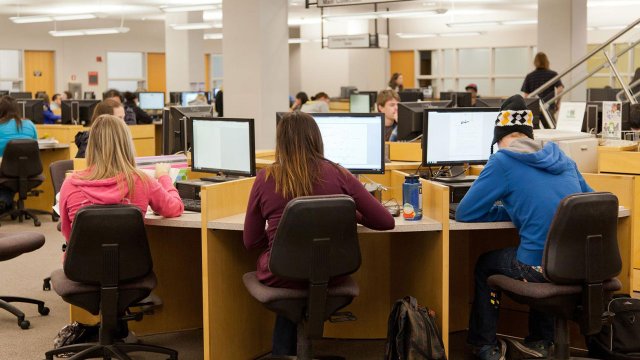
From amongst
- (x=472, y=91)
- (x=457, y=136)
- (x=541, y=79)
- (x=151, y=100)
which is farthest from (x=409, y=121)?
(x=151, y=100)

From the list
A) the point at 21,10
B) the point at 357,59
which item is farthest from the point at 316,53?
the point at 21,10

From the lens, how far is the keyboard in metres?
3.86

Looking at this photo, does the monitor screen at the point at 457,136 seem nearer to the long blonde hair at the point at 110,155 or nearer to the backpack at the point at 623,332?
the backpack at the point at 623,332

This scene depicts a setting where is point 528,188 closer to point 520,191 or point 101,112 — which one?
point 520,191

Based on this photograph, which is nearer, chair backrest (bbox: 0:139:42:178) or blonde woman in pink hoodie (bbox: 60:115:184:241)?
blonde woman in pink hoodie (bbox: 60:115:184:241)

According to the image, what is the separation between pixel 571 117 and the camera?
246 inches

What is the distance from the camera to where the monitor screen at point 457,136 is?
13.8 ft

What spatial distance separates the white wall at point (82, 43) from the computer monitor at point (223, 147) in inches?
586

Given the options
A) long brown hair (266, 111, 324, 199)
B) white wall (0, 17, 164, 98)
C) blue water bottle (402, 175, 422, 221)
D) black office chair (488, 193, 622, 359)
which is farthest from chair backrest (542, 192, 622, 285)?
white wall (0, 17, 164, 98)

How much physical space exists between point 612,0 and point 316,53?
7.20 meters

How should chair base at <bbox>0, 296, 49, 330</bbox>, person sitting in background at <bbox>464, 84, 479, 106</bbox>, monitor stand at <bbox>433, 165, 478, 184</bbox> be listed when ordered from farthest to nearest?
1. person sitting in background at <bbox>464, 84, 479, 106</bbox>
2. chair base at <bbox>0, 296, 49, 330</bbox>
3. monitor stand at <bbox>433, 165, 478, 184</bbox>

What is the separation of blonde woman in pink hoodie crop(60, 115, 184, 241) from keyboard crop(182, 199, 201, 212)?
0.20 meters

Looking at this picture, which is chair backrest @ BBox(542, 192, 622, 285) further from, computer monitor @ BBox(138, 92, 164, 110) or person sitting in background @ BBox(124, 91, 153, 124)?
computer monitor @ BBox(138, 92, 164, 110)

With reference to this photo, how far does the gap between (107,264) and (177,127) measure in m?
1.86
